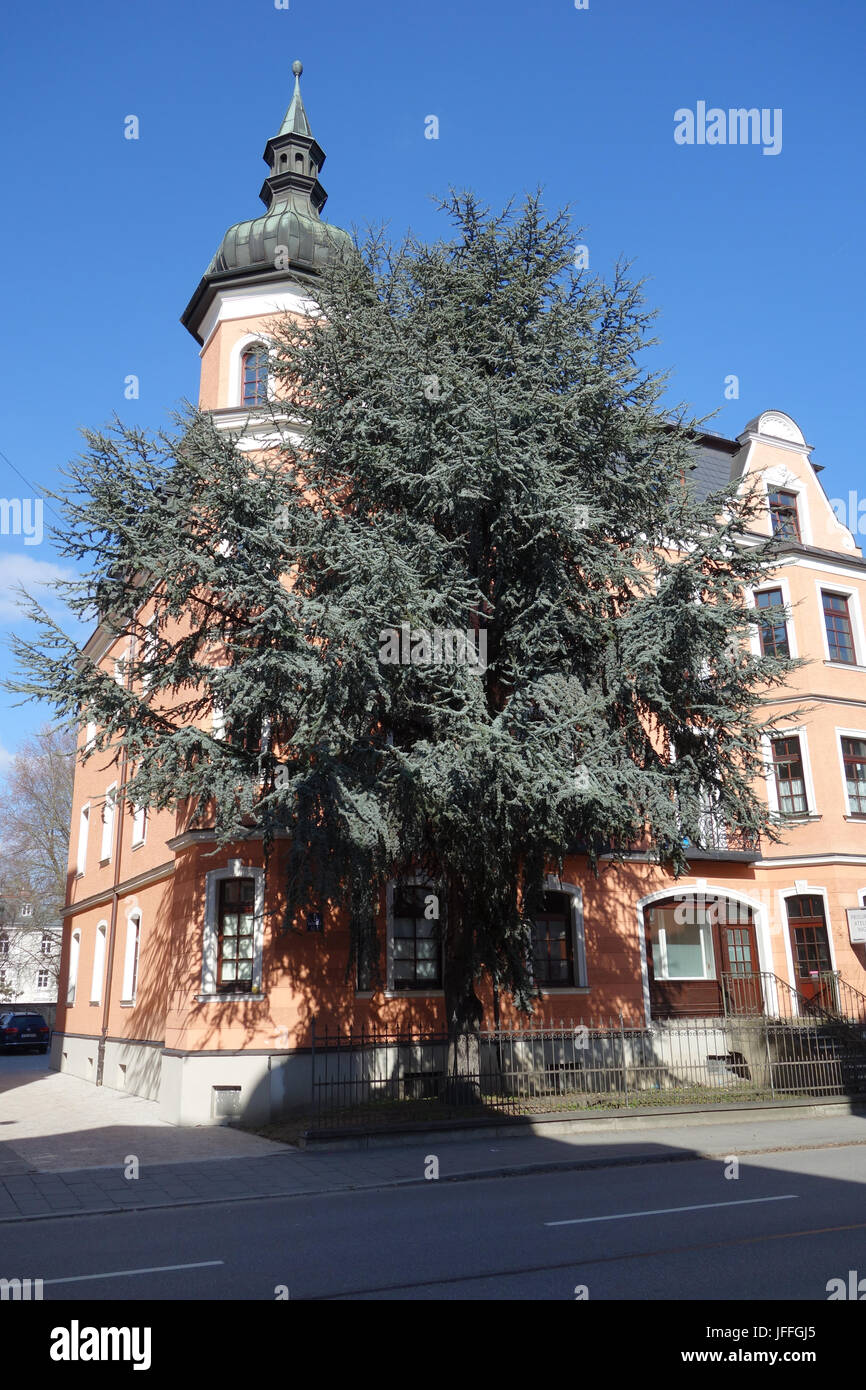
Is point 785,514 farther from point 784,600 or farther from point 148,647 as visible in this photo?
point 148,647

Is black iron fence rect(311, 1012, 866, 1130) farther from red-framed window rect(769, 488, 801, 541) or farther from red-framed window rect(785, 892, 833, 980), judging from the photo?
red-framed window rect(769, 488, 801, 541)

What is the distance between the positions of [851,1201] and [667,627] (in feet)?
23.7

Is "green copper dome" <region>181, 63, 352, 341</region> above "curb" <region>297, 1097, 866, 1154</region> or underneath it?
above

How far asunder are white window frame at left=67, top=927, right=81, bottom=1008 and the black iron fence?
13635mm

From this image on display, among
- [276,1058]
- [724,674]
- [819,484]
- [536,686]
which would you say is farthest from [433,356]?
[819,484]

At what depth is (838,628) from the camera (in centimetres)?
2491

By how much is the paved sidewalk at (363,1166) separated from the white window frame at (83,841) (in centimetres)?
1521

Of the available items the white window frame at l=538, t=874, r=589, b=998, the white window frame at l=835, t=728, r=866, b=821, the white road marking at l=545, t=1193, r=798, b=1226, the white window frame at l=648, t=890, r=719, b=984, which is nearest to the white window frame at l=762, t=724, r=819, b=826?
the white window frame at l=835, t=728, r=866, b=821

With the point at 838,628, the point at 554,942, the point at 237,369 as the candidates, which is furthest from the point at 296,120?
the point at 554,942

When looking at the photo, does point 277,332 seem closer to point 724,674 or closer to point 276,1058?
point 724,674

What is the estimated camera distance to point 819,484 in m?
26.4

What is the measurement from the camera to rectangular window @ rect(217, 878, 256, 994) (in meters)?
16.3

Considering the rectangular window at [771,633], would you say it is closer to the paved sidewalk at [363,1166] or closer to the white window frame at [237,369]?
the paved sidewalk at [363,1166]
